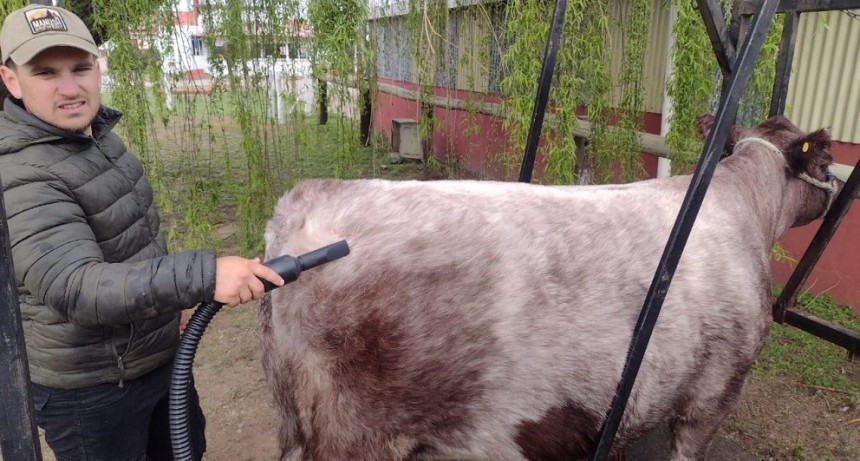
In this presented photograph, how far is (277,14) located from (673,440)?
426 centimetres

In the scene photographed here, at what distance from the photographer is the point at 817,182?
2695mm

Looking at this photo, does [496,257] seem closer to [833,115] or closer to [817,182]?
Answer: [817,182]

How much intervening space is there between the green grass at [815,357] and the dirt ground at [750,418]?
0.10 metres

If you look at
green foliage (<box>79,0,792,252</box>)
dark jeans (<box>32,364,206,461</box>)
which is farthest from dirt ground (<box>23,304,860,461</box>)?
green foliage (<box>79,0,792,252</box>)

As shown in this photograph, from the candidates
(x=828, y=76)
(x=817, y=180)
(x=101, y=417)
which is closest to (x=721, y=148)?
(x=817, y=180)

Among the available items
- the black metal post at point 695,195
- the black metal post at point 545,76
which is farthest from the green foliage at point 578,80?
the black metal post at point 695,195

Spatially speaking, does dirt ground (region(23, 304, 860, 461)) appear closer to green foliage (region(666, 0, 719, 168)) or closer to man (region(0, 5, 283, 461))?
man (region(0, 5, 283, 461))

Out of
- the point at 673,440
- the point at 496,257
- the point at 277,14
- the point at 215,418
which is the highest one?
the point at 277,14

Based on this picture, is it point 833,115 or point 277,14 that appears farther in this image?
point 277,14

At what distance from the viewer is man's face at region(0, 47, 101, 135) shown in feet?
5.20

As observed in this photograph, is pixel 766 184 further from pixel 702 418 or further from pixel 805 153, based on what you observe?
pixel 702 418

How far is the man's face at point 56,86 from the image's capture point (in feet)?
5.20

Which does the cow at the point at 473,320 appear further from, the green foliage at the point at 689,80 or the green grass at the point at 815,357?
the green grass at the point at 815,357

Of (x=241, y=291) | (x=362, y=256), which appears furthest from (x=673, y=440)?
(x=241, y=291)
